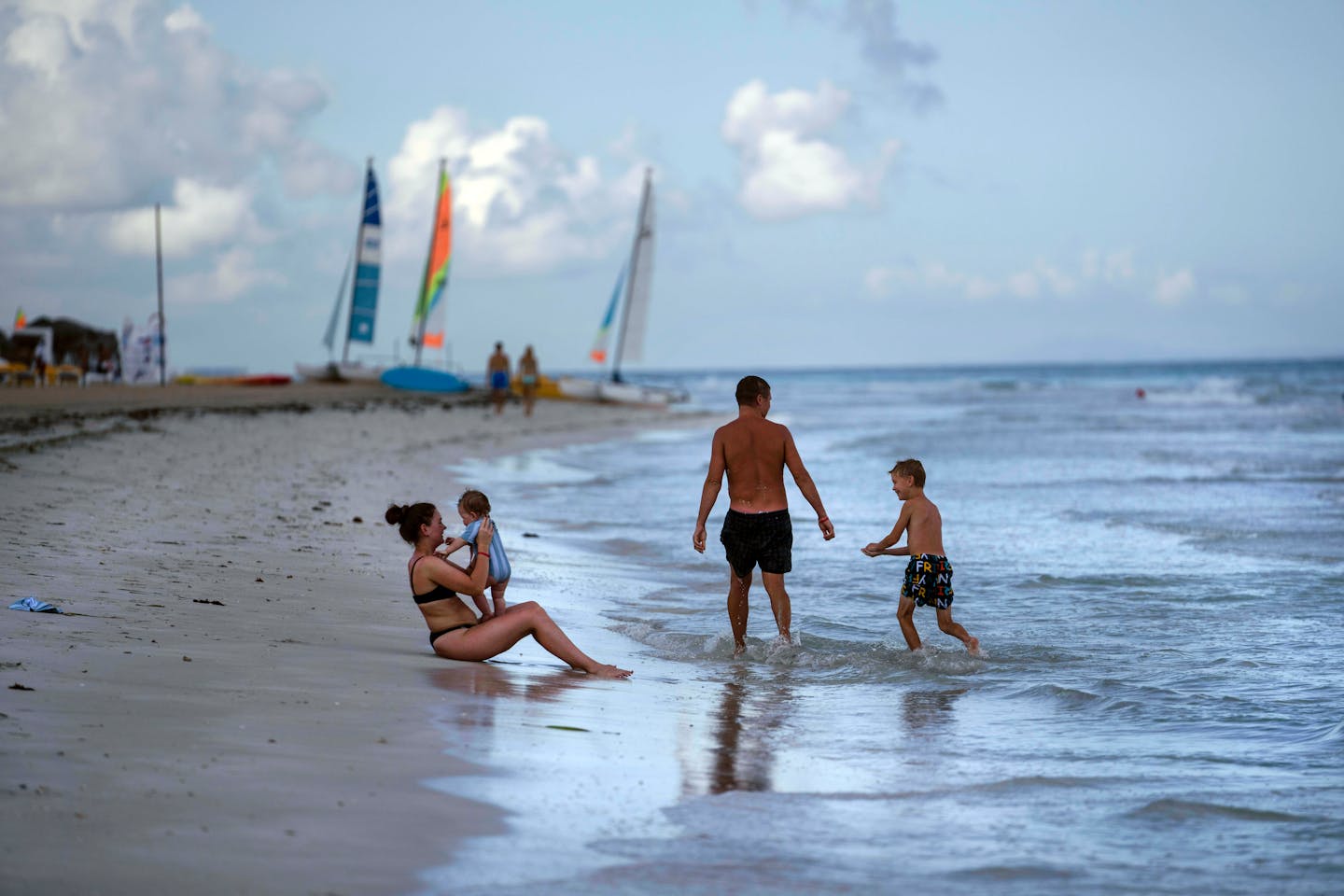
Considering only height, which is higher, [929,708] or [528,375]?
[528,375]

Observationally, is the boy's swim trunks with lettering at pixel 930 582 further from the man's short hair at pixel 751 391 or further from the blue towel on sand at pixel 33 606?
the blue towel on sand at pixel 33 606

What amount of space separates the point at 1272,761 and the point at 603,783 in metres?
2.76

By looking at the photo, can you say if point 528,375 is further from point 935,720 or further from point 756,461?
point 935,720

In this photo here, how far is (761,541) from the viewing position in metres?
7.77

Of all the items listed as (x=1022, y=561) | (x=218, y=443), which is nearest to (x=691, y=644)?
(x=1022, y=561)

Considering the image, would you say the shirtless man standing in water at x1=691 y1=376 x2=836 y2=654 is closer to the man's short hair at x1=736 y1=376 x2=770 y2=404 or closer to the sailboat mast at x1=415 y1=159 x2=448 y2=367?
the man's short hair at x1=736 y1=376 x2=770 y2=404

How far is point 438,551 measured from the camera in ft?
22.6

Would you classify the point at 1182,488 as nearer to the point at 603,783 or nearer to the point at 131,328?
the point at 603,783

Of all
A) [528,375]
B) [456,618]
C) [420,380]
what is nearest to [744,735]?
[456,618]

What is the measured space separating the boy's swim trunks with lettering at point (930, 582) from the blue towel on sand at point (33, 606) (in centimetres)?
466

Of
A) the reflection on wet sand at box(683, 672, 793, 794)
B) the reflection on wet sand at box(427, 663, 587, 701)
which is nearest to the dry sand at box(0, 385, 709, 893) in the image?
the reflection on wet sand at box(427, 663, 587, 701)

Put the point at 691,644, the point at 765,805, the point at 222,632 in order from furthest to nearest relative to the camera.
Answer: the point at 691,644, the point at 222,632, the point at 765,805

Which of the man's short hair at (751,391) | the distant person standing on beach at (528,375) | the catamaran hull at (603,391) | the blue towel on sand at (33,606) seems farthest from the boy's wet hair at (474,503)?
the catamaran hull at (603,391)

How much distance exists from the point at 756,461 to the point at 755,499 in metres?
0.24
